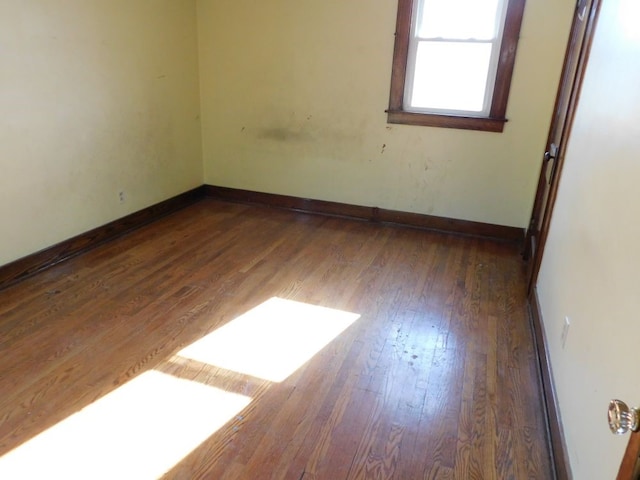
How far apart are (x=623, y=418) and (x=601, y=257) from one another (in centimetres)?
103

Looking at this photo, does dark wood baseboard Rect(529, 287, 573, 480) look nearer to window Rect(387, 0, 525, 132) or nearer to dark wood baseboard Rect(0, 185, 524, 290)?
dark wood baseboard Rect(0, 185, 524, 290)

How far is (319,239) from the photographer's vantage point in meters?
3.88

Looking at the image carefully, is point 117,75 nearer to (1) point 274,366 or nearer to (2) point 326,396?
(1) point 274,366

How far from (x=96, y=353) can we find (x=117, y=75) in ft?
7.14

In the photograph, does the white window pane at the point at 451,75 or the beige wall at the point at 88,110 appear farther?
the white window pane at the point at 451,75

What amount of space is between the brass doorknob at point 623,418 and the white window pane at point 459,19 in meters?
3.44

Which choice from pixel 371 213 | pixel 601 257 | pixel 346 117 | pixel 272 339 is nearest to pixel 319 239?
pixel 371 213

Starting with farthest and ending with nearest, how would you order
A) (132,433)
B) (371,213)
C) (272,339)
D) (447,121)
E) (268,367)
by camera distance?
(371,213) → (447,121) → (272,339) → (268,367) → (132,433)

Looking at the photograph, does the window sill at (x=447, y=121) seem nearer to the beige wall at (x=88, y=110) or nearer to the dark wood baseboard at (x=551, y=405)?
the dark wood baseboard at (x=551, y=405)

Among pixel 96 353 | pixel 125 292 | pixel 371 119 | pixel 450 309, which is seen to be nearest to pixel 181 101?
pixel 371 119

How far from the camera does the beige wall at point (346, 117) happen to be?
146 inches

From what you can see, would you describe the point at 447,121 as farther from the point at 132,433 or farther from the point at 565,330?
the point at 132,433

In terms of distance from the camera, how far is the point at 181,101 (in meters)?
4.26

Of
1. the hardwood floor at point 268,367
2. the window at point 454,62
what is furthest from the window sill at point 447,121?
the hardwood floor at point 268,367
